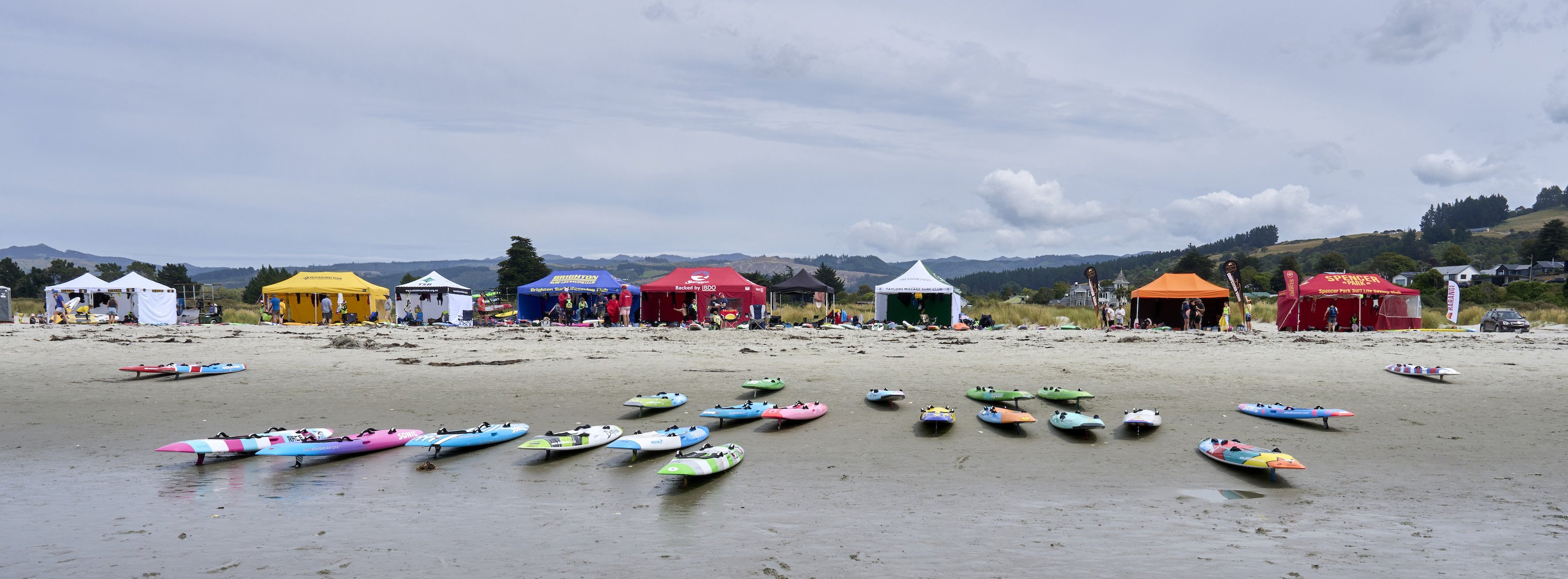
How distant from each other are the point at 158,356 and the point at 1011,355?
16099 mm

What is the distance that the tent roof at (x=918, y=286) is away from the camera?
27047mm

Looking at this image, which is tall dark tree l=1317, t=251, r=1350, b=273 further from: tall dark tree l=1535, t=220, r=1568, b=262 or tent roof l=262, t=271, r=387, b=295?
tent roof l=262, t=271, r=387, b=295

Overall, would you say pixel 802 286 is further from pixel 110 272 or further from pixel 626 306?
pixel 110 272

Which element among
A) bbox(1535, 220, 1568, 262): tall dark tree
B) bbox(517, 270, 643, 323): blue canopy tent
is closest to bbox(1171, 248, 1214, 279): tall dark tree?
bbox(1535, 220, 1568, 262): tall dark tree

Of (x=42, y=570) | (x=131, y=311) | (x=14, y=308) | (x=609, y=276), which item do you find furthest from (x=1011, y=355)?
(x=14, y=308)

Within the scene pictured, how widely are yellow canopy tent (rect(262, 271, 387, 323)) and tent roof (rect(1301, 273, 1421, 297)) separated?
3306 centimetres

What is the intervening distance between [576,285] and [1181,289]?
69.2ft

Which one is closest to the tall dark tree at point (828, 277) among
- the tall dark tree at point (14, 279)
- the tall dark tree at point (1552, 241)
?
the tall dark tree at point (14, 279)

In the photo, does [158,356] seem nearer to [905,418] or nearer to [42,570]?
[42,570]

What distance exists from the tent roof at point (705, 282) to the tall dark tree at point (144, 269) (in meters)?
49.0

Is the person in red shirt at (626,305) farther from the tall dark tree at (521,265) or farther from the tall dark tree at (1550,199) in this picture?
the tall dark tree at (1550,199)

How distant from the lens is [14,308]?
120ft

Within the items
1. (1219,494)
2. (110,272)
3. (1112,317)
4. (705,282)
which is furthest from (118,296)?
(110,272)

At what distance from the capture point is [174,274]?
203 ft
